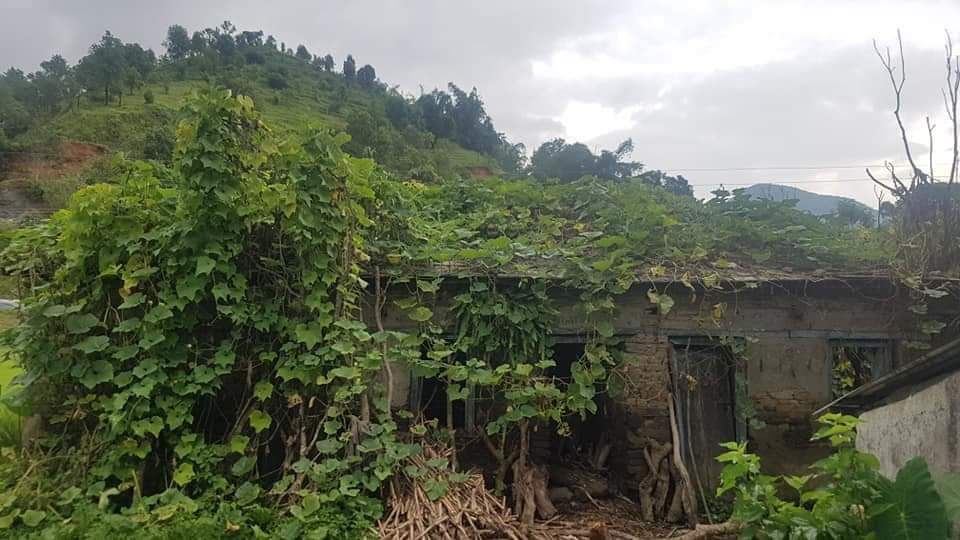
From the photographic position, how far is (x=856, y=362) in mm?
7621

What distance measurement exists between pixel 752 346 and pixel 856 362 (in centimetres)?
148

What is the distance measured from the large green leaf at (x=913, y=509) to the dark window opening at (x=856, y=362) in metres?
4.67

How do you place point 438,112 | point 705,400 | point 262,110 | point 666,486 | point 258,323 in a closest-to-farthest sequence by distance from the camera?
point 258,323 → point 666,486 → point 705,400 → point 262,110 → point 438,112

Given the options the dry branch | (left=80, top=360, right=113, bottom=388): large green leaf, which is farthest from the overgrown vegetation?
(left=80, top=360, right=113, bottom=388): large green leaf

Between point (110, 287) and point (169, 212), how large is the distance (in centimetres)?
93

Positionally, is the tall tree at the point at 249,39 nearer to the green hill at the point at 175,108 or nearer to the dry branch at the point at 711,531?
the green hill at the point at 175,108

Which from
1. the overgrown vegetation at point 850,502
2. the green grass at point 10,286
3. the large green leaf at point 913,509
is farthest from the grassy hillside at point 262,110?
the large green leaf at point 913,509

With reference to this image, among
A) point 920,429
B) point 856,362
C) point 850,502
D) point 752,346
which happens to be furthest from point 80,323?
point 856,362

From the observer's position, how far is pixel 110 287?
625cm

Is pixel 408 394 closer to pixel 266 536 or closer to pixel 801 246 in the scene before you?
pixel 266 536

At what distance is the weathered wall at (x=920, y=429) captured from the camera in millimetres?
3133

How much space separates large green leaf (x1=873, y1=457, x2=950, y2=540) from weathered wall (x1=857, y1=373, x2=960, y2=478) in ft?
1.28

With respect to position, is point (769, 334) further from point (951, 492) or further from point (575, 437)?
point (951, 492)

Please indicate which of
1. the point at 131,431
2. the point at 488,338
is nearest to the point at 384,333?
the point at 488,338
